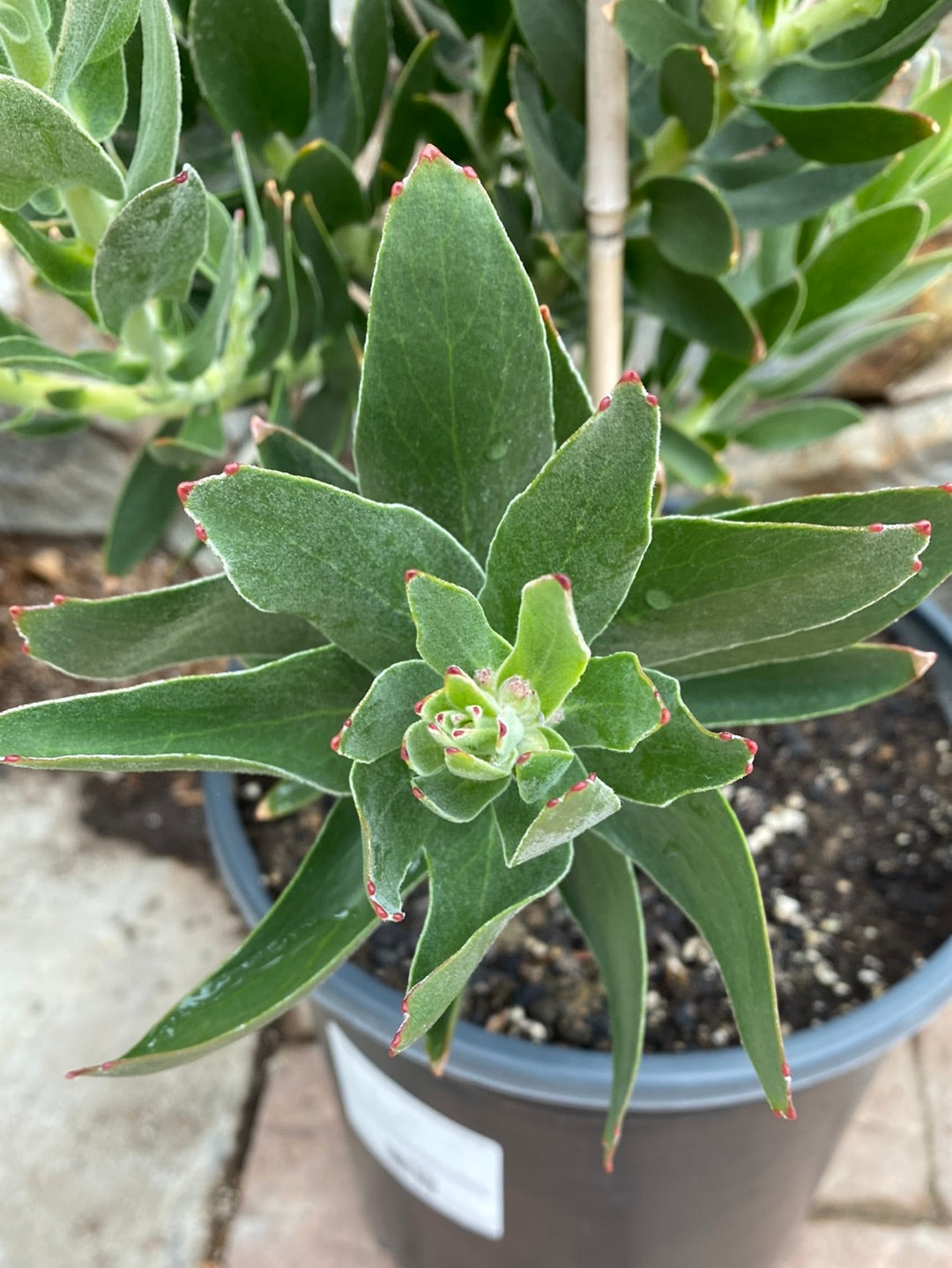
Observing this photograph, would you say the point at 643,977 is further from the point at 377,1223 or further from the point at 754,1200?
the point at 377,1223

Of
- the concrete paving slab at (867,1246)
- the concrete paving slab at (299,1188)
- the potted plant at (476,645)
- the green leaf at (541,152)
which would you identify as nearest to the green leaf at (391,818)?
the potted plant at (476,645)

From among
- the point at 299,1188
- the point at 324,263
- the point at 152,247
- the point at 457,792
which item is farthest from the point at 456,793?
the point at 299,1188

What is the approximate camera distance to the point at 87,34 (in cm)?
37

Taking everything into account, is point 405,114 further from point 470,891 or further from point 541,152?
point 470,891

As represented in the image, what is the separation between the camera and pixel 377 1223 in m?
1.08

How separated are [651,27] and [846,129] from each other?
0.10 metres

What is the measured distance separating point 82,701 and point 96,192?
0.21m

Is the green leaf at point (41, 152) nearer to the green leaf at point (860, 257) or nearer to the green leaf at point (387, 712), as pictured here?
the green leaf at point (387, 712)

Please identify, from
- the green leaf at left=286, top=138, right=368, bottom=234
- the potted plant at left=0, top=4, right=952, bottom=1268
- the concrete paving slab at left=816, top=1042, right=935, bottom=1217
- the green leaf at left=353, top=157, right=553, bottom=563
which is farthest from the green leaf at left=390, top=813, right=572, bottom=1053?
the concrete paving slab at left=816, top=1042, right=935, bottom=1217

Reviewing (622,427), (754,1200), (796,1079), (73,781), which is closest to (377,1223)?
(754,1200)

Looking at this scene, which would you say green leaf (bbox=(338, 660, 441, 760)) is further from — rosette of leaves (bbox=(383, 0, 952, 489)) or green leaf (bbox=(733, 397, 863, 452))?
green leaf (bbox=(733, 397, 863, 452))

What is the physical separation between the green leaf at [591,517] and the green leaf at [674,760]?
5 cm

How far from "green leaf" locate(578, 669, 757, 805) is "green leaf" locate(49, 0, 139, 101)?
293 mm

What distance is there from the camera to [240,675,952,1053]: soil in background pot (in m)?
0.80
